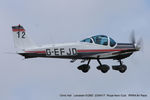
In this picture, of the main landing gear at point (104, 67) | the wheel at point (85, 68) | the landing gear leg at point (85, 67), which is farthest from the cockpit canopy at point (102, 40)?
the wheel at point (85, 68)

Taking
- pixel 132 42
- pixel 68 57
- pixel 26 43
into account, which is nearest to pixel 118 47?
pixel 132 42

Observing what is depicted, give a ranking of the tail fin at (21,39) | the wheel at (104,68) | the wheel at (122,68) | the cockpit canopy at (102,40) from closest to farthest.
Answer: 1. the tail fin at (21,39)
2. the cockpit canopy at (102,40)
3. the wheel at (104,68)
4. the wheel at (122,68)

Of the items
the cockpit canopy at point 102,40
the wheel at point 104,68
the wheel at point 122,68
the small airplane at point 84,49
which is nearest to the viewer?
the small airplane at point 84,49

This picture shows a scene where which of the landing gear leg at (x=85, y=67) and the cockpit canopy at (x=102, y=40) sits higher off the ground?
the cockpit canopy at (x=102, y=40)

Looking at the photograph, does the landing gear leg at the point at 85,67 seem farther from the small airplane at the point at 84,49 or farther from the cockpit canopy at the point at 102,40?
the cockpit canopy at the point at 102,40

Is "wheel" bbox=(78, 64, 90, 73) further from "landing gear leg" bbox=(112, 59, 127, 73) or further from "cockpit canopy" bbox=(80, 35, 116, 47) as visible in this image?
"cockpit canopy" bbox=(80, 35, 116, 47)

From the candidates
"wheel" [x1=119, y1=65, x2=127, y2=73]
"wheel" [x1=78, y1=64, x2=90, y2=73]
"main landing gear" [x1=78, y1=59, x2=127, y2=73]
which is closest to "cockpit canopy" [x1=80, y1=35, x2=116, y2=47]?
"main landing gear" [x1=78, y1=59, x2=127, y2=73]

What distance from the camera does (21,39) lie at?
38312 millimetres

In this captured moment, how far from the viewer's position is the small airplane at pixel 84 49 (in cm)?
3728

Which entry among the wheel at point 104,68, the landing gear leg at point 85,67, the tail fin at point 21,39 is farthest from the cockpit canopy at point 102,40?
the tail fin at point 21,39

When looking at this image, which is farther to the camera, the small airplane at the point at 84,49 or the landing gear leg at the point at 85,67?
the landing gear leg at the point at 85,67

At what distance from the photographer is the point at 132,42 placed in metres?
38.9

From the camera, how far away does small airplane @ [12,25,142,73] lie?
3728 centimetres

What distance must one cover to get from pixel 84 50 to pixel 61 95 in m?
5.30
